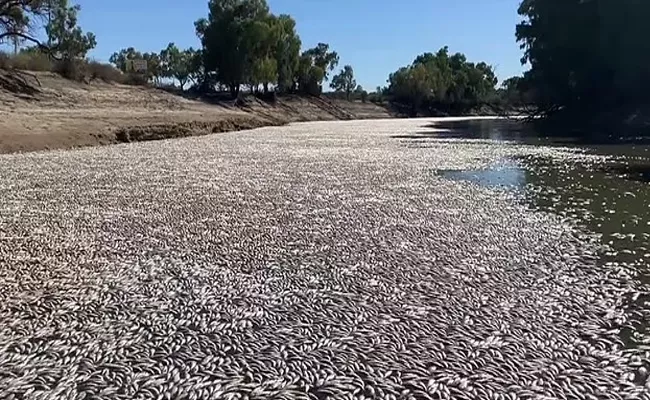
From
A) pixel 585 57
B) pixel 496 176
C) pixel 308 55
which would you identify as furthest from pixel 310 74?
pixel 496 176

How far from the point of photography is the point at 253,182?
17.6 metres

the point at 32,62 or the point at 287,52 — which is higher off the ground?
the point at 287,52

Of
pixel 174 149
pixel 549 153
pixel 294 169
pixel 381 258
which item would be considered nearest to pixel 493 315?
pixel 381 258

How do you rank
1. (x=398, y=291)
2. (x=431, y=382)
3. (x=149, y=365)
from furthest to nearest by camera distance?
(x=398, y=291)
(x=149, y=365)
(x=431, y=382)

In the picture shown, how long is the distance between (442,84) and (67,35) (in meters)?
88.9

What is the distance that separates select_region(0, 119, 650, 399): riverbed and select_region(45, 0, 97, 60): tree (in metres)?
33.8

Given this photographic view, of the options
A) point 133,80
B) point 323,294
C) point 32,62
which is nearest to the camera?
point 323,294

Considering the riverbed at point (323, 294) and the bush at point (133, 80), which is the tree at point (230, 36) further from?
the riverbed at point (323, 294)

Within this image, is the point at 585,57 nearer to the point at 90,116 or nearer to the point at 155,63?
the point at 90,116

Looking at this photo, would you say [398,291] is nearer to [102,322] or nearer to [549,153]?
[102,322]

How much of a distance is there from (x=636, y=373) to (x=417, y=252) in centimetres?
429

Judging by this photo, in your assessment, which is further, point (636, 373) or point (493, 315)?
point (493, 315)

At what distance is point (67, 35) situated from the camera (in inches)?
2350

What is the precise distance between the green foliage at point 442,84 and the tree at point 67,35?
7205 centimetres
